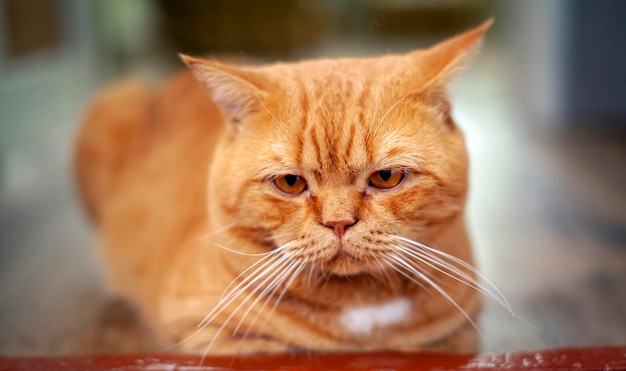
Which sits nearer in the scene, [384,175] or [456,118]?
[384,175]

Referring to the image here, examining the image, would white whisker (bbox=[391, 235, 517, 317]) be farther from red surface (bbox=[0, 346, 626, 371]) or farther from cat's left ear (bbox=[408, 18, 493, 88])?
cat's left ear (bbox=[408, 18, 493, 88])

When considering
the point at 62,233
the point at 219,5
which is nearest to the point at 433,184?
the point at 62,233

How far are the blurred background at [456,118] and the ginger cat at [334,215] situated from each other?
0.17 metres

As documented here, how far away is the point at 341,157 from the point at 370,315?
34 cm

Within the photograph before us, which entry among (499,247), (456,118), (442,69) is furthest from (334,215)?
(499,247)

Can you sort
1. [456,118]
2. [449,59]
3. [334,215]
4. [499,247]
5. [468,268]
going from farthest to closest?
[499,247]
[456,118]
[468,268]
[449,59]
[334,215]

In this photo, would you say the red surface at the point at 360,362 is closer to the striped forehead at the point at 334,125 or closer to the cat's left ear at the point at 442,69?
the striped forehead at the point at 334,125

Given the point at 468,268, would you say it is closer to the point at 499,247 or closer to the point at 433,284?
the point at 433,284

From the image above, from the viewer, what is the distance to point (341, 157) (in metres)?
1.08

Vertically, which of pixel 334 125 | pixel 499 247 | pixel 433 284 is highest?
pixel 334 125

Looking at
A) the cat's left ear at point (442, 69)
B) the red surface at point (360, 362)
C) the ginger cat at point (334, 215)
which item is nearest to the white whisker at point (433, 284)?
the ginger cat at point (334, 215)

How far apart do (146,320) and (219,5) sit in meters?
1.75

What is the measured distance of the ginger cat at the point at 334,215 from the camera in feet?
3.55

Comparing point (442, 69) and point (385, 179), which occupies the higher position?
point (442, 69)
